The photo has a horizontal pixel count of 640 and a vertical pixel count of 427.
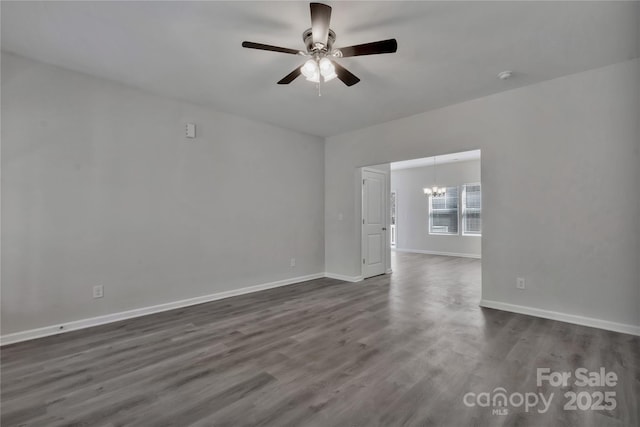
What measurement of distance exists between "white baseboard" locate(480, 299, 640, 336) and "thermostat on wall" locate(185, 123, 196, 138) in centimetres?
460

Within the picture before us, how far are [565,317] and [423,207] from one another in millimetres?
6266

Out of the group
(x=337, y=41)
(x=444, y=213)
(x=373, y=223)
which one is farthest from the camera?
(x=444, y=213)

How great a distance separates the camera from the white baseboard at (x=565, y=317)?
286 cm

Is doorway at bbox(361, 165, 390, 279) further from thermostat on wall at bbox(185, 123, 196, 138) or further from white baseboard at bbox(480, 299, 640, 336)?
thermostat on wall at bbox(185, 123, 196, 138)

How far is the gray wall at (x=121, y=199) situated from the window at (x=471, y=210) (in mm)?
6042

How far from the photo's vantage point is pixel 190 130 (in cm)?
394

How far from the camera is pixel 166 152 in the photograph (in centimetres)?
374

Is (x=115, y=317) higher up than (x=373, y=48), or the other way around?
(x=373, y=48)

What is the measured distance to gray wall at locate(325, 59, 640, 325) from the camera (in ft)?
9.50

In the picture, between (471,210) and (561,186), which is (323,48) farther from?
(471,210)

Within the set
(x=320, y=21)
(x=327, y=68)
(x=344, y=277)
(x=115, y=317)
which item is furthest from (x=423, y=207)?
(x=115, y=317)

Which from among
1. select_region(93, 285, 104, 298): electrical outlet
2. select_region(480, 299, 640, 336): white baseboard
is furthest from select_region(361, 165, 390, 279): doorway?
select_region(93, 285, 104, 298): electrical outlet

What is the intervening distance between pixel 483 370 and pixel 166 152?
421cm

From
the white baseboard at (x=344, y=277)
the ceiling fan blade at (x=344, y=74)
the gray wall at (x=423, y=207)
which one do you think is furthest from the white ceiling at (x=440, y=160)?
the ceiling fan blade at (x=344, y=74)
